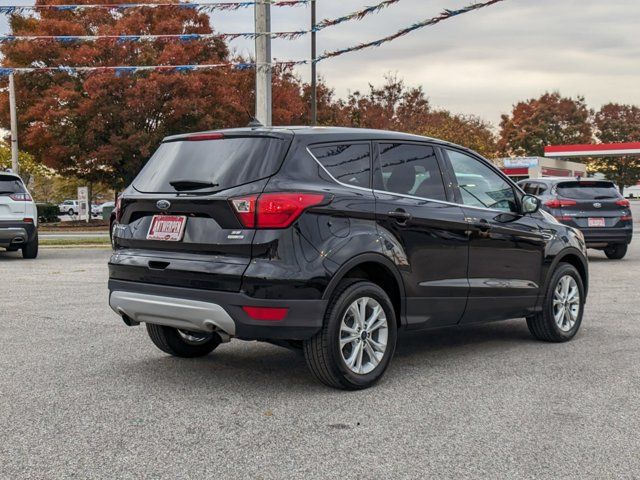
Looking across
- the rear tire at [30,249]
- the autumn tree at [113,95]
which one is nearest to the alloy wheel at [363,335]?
the rear tire at [30,249]

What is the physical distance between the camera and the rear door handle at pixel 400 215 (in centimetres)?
552

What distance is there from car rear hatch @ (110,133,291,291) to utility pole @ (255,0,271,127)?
37.1ft

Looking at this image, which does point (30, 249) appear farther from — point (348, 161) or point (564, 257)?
point (348, 161)

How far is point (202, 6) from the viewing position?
53.3 ft

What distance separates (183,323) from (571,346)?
11.5 feet

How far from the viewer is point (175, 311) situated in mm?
5113

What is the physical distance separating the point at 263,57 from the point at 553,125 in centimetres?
7883

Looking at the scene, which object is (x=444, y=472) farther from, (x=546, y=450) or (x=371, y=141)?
(x=371, y=141)

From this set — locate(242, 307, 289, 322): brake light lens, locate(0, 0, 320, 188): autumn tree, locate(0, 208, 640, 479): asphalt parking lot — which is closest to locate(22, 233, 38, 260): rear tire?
locate(0, 208, 640, 479): asphalt parking lot

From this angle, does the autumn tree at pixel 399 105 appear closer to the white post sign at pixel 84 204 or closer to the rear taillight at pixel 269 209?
the white post sign at pixel 84 204

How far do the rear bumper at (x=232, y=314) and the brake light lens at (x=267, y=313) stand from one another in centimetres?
2

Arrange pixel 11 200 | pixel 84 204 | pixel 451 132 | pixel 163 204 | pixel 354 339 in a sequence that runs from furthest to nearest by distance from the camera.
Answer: pixel 451 132
pixel 84 204
pixel 11 200
pixel 163 204
pixel 354 339

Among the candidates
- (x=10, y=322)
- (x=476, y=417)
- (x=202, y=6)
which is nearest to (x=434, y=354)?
(x=476, y=417)

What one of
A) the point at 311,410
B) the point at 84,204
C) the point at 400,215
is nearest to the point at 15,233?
the point at 400,215
